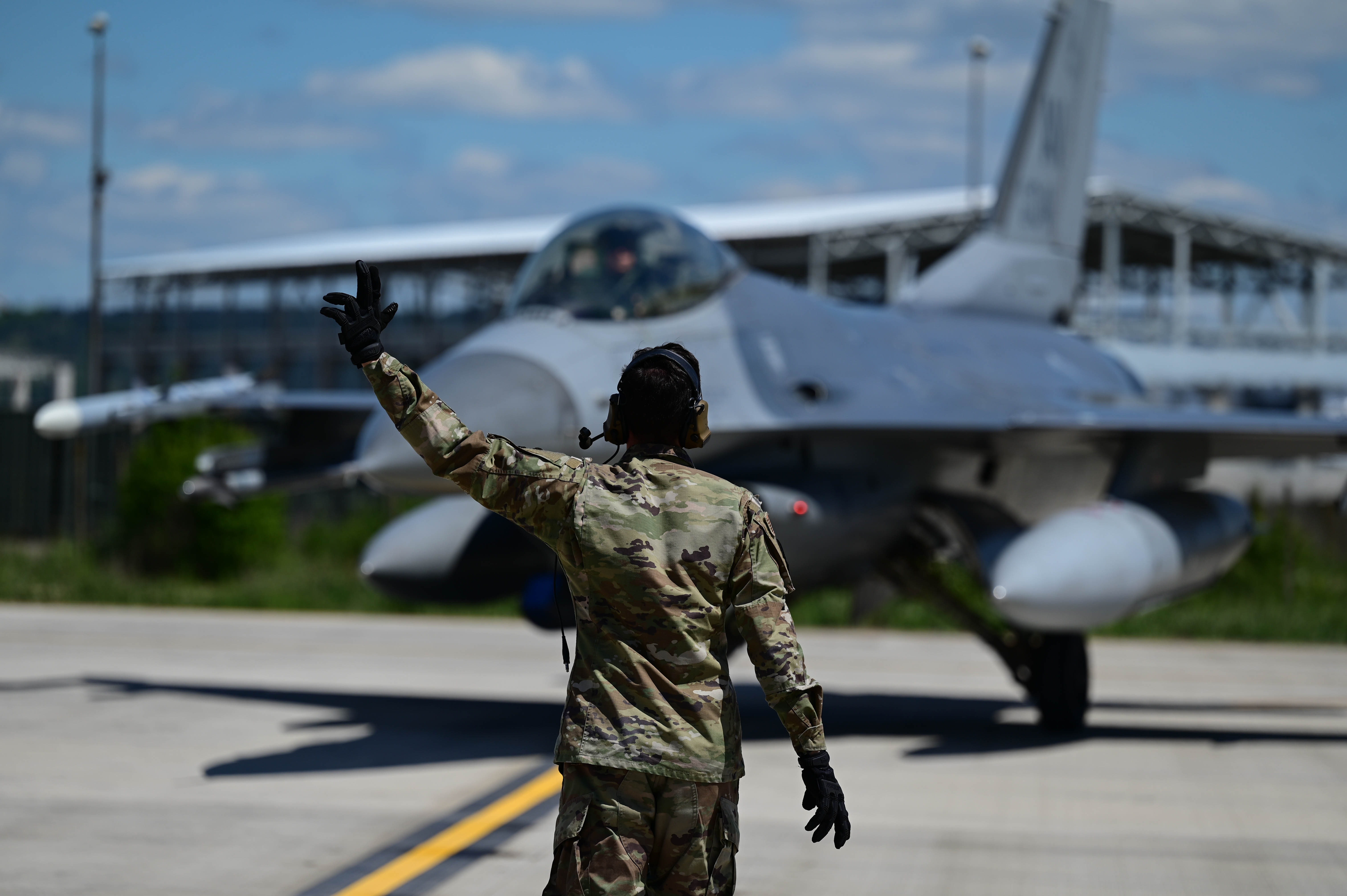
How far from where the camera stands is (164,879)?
6.15m

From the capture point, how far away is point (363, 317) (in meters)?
3.78

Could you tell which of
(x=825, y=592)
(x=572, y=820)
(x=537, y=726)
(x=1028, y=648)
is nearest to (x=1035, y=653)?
(x=1028, y=648)

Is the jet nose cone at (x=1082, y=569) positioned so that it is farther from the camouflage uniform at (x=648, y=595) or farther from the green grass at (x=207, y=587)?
the green grass at (x=207, y=587)

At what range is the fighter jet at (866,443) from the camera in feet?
30.6

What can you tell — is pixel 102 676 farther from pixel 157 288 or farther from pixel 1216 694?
pixel 157 288

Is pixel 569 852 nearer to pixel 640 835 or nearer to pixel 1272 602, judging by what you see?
pixel 640 835

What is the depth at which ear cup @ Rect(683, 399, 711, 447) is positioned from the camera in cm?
388

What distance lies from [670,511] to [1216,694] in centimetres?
1185

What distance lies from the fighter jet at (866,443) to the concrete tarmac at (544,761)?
114 centimetres

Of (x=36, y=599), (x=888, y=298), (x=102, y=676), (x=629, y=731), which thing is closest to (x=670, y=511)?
(x=629, y=731)

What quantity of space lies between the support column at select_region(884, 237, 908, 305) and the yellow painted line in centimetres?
2620

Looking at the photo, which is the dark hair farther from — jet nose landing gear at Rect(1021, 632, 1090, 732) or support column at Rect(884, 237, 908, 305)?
support column at Rect(884, 237, 908, 305)

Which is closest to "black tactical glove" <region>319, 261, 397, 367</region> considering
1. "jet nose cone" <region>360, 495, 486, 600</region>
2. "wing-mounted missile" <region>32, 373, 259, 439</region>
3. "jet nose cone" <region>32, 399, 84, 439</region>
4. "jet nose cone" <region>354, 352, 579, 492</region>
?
"jet nose cone" <region>354, 352, 579, 492</region>

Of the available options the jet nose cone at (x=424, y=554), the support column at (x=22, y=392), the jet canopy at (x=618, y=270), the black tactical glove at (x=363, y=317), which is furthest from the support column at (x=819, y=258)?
the black tactical glove at (x=363, y=317)
